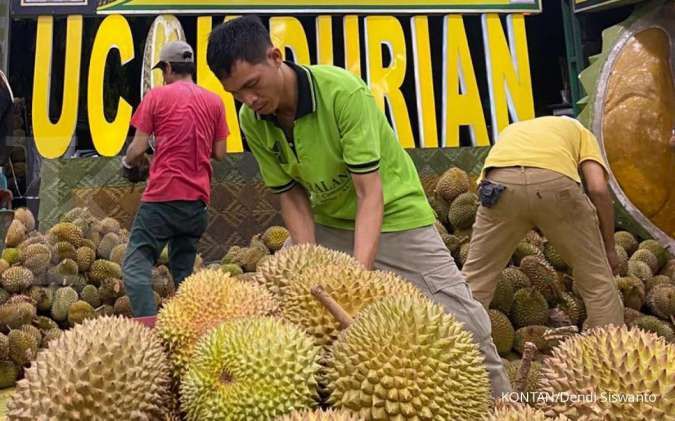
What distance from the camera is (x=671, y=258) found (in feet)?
13.5

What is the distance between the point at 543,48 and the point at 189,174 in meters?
2.93

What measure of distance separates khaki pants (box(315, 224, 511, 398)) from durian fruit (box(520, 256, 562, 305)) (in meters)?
1.80

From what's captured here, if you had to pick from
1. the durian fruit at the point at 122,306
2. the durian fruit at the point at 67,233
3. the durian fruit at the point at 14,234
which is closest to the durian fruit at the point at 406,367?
the durian fruit at the point at 122,306

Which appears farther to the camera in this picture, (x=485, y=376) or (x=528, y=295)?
(x=528, y=295)

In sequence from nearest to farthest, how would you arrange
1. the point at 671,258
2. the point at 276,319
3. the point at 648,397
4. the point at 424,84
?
the point at 648,397, the point at 276,319, the point at 671,258, the point at 424,84

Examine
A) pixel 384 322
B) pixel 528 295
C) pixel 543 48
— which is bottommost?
pixel 528 295

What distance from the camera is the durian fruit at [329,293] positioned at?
1.11 metres

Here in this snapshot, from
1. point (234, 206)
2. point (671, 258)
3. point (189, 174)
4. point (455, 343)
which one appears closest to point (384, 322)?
point (455, 343)

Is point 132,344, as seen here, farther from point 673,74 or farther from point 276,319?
point 673,74

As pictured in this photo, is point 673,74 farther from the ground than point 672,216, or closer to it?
farther from the ground

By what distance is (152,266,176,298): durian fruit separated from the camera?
3691 mm

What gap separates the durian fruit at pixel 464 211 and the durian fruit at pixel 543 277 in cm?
44

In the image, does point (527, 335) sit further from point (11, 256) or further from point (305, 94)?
point (11, 256)

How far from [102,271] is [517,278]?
2.54 metres
